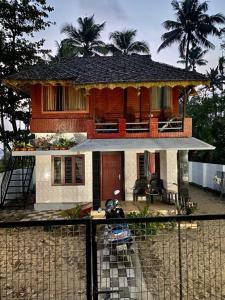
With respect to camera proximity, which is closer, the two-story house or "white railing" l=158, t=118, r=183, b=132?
the two-story house

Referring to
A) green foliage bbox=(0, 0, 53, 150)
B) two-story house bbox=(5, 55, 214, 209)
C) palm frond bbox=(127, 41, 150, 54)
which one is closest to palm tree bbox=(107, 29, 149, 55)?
palm frond bbox=(127, 41, 150, 54)

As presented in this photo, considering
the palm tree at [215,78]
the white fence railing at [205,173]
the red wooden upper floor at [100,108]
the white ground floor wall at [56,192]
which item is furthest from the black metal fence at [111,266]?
the palm tree at [215,78]

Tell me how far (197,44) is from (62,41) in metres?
18.2

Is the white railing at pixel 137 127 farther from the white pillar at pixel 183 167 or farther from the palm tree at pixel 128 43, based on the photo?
the palm tree at pixel 128 43

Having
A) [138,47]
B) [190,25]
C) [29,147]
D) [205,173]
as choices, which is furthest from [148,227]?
[138,47]

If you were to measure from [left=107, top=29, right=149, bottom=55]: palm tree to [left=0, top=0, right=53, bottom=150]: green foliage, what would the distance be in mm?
24610

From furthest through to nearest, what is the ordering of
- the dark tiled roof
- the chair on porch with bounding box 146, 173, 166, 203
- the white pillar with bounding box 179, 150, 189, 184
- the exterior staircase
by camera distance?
the exterior staircase → the white pillar with bounding box 179, 150, 189, 184 → the dark tiled roof → the chair on porch with bounding box 146, 173, 166, 203

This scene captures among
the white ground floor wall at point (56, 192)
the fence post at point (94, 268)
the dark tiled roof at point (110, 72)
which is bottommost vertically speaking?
the white ground floor wall at point (56, 192)

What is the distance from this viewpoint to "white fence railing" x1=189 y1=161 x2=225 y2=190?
22172mm

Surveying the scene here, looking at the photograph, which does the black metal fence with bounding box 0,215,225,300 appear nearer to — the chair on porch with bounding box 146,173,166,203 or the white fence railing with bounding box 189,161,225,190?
the chair on porch with bounding box 146,173,166,203

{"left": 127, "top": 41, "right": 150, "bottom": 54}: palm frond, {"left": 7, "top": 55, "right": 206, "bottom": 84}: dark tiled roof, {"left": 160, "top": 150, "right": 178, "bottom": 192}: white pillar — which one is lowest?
{"left": 160, "top": 150, "right": 178, "bottom": 192}: white pillar

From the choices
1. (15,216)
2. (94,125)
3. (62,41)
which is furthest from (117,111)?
(62,41)

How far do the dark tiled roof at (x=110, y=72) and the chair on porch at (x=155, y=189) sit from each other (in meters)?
4.78

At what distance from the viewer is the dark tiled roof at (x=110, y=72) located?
51.4ft
